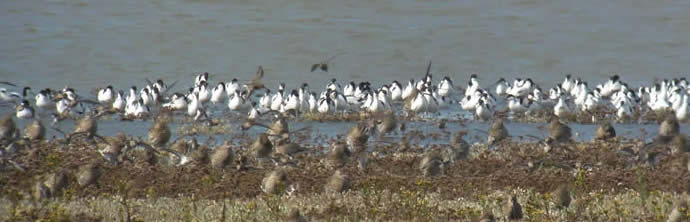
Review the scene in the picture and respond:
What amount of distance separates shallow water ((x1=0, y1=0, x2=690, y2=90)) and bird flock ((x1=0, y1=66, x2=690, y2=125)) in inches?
177

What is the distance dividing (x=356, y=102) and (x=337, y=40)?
38.3ft

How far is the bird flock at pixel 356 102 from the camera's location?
999 inches

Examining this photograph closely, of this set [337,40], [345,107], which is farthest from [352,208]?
[337,40]

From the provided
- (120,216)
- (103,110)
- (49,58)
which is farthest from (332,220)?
(49,58)

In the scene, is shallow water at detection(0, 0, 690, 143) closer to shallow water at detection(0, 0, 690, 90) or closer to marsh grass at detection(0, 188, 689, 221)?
shallow water at detection(0, 0, 690, 90)

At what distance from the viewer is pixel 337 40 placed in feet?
129

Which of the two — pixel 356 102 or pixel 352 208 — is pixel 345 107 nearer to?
pixel 356 102

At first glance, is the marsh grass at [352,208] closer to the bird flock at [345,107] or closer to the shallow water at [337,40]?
the bird flock at [345,107]

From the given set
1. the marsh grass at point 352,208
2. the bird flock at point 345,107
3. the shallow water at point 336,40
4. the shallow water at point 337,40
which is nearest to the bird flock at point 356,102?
the bird flock at point 345,107

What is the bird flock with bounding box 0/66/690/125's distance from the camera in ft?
83.3

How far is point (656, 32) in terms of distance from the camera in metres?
40.8

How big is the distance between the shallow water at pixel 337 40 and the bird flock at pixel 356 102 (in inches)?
177

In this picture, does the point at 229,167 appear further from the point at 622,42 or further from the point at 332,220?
the point at 622,42

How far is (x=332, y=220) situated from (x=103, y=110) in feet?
47.1
